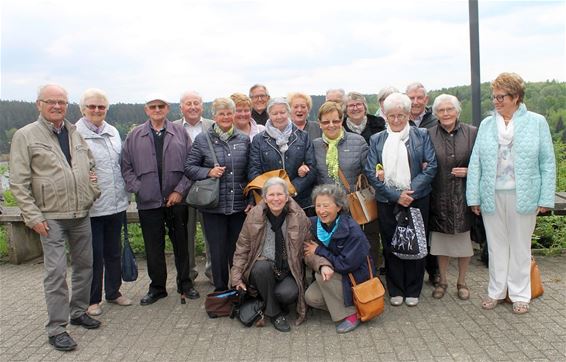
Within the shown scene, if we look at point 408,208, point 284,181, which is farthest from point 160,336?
point 408,208

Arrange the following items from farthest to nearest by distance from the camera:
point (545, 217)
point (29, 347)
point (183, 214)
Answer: point (545, 217)
point (183, 214)
point (29, 347)

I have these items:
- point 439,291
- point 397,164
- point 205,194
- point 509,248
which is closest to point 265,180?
point 205,194

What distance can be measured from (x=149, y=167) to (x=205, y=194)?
2.08ft

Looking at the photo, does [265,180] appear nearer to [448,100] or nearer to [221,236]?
[221,236]

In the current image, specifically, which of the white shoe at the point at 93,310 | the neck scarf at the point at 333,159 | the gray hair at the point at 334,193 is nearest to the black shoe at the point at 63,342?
the white shoe at the point at 93,310

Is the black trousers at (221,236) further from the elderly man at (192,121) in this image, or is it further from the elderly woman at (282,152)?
the elderly man at (192,121)

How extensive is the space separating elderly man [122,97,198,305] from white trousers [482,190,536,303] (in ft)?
9.53

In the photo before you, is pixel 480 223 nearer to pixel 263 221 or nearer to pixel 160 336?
pixel 263 221

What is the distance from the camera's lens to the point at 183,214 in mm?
5051

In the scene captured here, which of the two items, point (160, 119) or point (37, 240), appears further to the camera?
point (37, 240)

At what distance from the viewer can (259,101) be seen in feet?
19.2

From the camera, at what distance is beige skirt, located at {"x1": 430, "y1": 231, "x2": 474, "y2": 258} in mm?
4812

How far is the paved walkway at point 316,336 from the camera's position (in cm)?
384

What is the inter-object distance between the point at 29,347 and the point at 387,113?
371 cm
